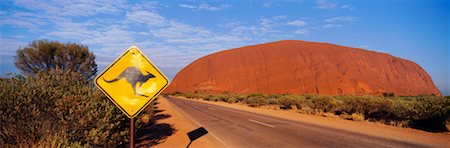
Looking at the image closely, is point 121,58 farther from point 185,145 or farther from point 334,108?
point 334,108

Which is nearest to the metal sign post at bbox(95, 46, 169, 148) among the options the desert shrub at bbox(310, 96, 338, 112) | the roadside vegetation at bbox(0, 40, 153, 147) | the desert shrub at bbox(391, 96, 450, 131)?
the roadside vegetation at bbox(0, 40, 153, 147)

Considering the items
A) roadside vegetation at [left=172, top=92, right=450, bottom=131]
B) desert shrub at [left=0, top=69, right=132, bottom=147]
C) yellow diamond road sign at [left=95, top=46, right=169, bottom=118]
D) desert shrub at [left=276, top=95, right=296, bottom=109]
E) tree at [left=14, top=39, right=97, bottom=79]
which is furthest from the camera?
desert shrub at [left=276, top=95, right=296, bottom=109]

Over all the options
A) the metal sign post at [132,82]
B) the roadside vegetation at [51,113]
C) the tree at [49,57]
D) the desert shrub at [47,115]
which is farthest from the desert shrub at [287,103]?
the metal sign post at [132,82]

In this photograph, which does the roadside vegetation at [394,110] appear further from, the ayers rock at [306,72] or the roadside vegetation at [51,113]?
the ayers rock at [306,72]

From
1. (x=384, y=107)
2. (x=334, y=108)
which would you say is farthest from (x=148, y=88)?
(x=334, y=108)

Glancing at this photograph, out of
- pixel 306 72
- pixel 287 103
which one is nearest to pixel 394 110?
pixel 287 103

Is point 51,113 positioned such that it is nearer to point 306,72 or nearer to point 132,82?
point 132,82

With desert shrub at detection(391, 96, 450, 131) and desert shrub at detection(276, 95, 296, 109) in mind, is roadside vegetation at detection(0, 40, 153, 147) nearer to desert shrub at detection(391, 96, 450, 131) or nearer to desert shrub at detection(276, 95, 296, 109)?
desert shrub at detection(391, 96, 450, 131)
